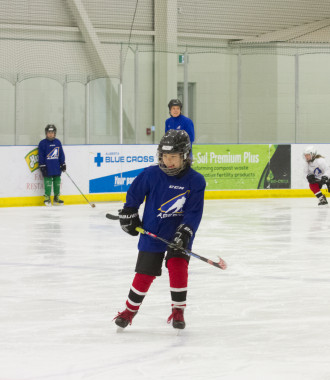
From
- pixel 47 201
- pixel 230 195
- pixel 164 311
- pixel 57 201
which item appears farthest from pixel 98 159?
pixel 164 311

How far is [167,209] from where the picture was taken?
3.36 metres

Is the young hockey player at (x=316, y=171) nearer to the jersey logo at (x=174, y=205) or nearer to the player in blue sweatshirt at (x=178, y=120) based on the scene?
the player in blue sweatshirt at (x=178, y=120)

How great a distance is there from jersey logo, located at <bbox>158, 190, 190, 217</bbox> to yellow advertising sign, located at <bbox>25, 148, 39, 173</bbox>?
23.9 ft

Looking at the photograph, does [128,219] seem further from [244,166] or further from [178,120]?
[244,166]

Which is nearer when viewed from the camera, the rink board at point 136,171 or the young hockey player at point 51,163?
the young hockey player at point 51,163

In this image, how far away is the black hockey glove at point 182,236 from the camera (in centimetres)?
321

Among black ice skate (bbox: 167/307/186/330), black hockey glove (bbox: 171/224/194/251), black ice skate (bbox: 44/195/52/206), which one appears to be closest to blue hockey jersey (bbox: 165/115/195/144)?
black ice skate (bbox: 44/195/52/206)

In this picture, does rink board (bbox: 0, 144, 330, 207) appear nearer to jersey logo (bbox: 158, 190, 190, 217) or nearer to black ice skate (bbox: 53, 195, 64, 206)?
black ice skate (bbox: 53, 195, 64, 206)

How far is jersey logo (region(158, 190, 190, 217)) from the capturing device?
11.0ft

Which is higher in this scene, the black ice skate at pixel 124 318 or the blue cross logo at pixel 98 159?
the blue cross logo at pixel 98 159

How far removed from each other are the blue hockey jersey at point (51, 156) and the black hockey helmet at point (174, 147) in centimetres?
707

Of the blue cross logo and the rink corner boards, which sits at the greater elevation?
the blue cross logo

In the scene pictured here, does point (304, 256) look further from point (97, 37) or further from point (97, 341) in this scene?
point (97, 37)

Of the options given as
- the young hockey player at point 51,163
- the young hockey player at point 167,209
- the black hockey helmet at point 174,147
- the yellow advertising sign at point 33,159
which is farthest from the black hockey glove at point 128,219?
the yellow advertising sign at point 33,159
